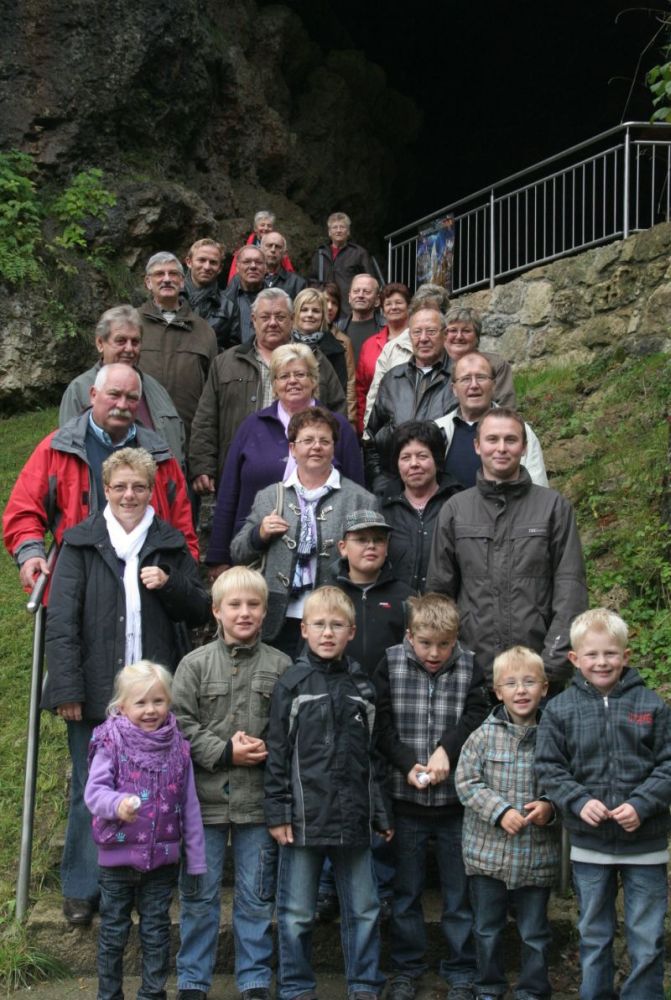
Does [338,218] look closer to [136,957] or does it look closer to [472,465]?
[472,465]

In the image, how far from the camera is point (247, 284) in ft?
25.9

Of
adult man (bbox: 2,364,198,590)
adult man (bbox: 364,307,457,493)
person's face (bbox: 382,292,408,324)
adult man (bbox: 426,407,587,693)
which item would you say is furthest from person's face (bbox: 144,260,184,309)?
adult man (bbox: 426,407,587,693)

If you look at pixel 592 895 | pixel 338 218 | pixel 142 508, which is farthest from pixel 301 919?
pixel 338 218

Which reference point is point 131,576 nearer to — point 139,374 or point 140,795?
point 140,795

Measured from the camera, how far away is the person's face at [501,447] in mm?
4605

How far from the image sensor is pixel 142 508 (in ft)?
14.9

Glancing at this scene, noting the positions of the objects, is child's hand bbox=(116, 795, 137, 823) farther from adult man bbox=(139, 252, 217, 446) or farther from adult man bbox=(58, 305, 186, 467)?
adult man bbox=(139, 252, 217, 446)

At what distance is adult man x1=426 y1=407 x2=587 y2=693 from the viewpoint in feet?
14.6

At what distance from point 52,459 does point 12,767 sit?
72.4 inches

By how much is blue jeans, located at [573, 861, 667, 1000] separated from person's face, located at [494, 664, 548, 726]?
56 centimetres

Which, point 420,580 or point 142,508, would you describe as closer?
point 142,508

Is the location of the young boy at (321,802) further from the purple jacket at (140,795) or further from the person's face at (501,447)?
the person's face at (501,447)

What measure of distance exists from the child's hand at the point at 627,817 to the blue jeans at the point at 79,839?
6.73 feet

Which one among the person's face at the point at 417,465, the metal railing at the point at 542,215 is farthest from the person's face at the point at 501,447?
the metal railing at the point at 542,215
